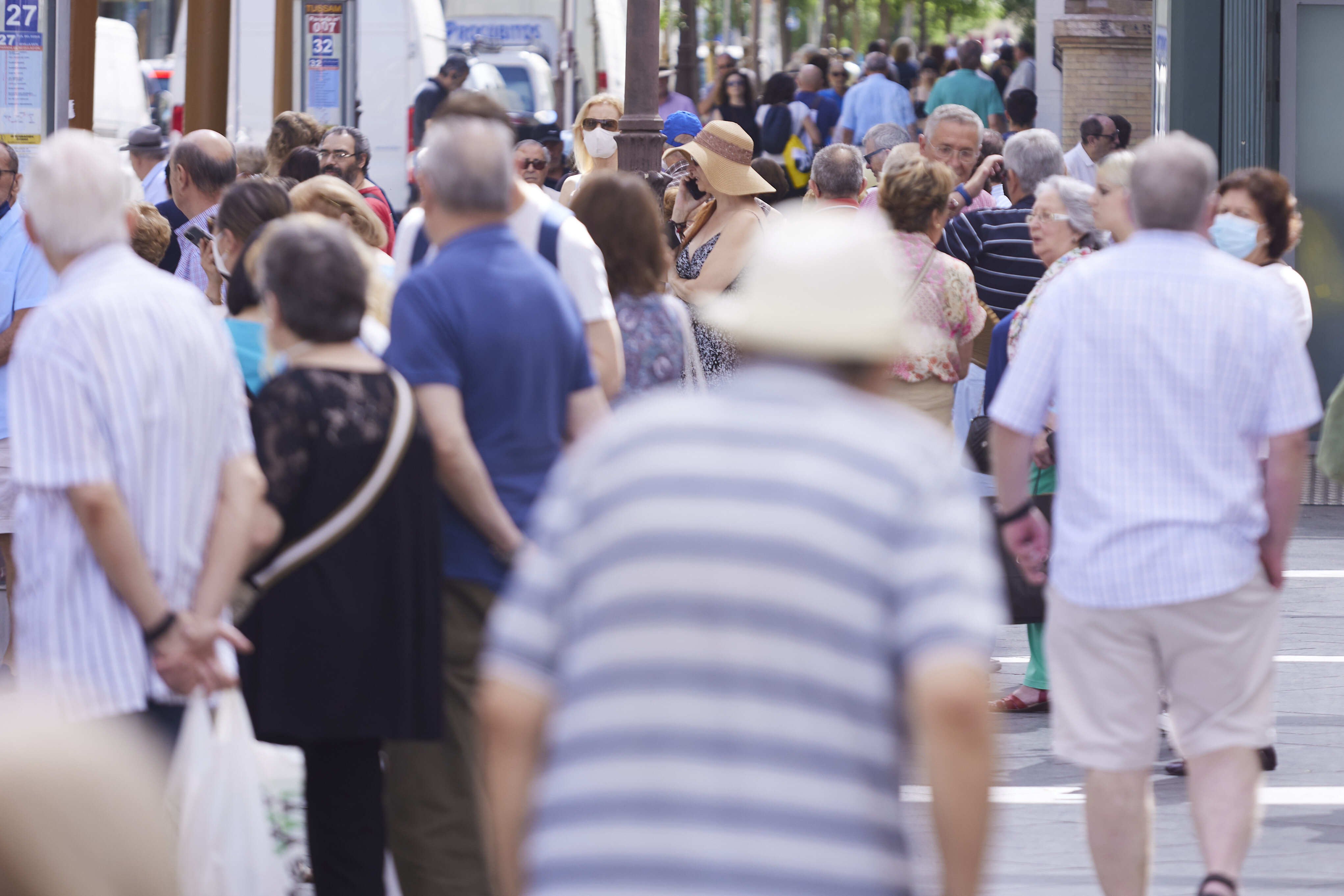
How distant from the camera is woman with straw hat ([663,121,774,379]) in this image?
7434 mm

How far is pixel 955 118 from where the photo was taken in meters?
9.67

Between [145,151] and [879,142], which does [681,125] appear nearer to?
[879,142]

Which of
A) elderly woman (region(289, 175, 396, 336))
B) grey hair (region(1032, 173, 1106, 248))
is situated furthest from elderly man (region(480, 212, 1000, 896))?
grey hair (region(1032, 173, 1106, 248))

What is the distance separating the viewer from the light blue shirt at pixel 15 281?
7348 mm

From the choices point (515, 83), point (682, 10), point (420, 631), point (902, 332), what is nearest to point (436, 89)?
point (515, 83)

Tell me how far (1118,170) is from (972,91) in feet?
43.6

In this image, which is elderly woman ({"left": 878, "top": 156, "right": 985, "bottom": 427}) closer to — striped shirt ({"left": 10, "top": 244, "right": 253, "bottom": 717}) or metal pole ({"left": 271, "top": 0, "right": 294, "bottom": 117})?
striped shirt ({"left": 10, "top": 244, "right": 253, "bottom": 717})

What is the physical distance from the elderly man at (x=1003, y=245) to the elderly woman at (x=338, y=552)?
3705 mm

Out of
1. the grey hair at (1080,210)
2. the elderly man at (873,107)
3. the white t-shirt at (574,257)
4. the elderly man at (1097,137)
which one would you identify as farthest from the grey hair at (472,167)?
the elderly man at (873,107)

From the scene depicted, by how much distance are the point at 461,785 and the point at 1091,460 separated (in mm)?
1545

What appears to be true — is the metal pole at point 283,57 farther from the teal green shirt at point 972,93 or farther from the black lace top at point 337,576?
the black lace top at point 337,576

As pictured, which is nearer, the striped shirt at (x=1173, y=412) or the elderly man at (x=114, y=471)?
the elderly man at (x=114, y=471)

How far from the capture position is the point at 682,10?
29906mm

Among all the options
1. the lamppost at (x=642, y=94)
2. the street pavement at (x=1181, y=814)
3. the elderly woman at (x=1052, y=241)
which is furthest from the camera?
the lamppost at (x=642, y=94)
